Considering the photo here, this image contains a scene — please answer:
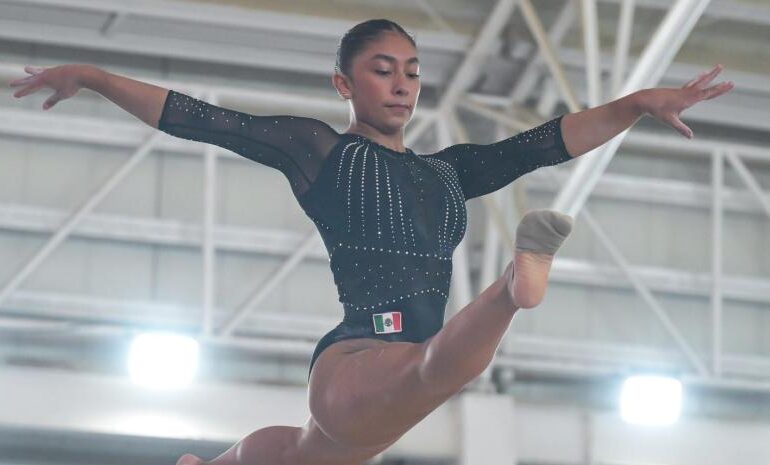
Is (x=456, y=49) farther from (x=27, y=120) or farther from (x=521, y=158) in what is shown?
(x=521, y=158)

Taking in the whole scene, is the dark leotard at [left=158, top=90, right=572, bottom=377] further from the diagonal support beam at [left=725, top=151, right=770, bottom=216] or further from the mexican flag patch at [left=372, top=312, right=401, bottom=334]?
the diagonal support beam at [left=725, top=151, right=770, bottom=216]

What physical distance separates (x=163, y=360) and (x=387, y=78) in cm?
526

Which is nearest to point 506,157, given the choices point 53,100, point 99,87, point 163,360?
point 99,87

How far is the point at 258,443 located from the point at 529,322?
663 centimetres

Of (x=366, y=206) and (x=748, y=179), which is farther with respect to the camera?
(x=748, y=179)

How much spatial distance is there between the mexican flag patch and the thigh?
0.07 m

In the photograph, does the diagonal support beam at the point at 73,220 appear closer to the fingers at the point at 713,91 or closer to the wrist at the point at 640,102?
the wrist at the point at 640,102

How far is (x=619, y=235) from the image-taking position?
1089cm

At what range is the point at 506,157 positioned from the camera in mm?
4219

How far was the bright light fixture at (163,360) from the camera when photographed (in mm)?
8977

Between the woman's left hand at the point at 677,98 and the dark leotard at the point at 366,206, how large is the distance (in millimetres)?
282

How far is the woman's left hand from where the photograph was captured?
3947 millimetres

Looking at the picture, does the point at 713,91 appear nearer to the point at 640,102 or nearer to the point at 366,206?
the point at 640,102

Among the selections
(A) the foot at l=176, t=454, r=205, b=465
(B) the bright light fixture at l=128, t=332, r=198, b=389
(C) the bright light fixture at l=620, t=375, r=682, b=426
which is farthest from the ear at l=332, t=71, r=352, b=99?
(C) the bright light fixture at l=620, t=375, r=682, b=426
